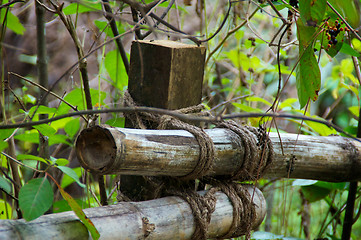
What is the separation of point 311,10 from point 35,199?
680mm

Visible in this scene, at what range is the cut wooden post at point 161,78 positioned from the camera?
0.95 metres

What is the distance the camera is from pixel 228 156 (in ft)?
3.18

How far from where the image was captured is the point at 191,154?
87 cm

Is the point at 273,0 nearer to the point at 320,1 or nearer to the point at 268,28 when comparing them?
the point at 320,1

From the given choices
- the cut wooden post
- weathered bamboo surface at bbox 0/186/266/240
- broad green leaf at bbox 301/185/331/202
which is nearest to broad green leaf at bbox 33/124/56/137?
the cut wooden post

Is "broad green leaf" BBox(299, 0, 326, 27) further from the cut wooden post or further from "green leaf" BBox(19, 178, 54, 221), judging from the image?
"green leaf" BBox(19, 178, 54, 221)

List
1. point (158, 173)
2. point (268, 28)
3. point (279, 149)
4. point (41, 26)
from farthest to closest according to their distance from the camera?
point (268, 28)
point (41, 26)
point (279, 149)
point (158, 173)

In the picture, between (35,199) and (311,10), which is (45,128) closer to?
(35,199)

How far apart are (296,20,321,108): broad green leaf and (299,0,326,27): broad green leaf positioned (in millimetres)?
78

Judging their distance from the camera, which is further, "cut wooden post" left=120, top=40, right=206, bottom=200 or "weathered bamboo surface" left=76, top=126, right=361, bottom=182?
"cut wooden post" left=120, top=40, right=206, bottom=200

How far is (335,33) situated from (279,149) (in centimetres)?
33

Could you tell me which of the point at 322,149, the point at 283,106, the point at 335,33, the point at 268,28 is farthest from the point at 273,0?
the point at 268,28

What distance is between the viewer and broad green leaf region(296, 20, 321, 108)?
3.22ft

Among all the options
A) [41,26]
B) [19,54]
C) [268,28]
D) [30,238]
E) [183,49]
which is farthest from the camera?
[268,28]
